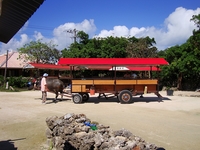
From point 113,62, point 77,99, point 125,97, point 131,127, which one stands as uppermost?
point 113,62

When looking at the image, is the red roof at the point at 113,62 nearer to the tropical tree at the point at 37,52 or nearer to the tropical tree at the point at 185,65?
the tropical tree at the point at 185,65

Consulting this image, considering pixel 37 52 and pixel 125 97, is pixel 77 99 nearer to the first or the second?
pixel 125 97

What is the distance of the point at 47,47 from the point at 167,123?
85.9 feet

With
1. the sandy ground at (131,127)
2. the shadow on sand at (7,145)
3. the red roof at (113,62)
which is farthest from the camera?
the red roof at (113,62)

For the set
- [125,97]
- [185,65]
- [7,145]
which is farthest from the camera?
[185,65]

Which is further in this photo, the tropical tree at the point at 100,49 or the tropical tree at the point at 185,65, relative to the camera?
the tropical tree at the point at 100,49

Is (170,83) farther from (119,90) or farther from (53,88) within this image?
(53,88)

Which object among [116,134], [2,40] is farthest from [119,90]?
[2,40]

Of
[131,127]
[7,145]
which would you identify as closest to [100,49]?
[131,127]

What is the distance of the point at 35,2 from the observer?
2973 millimetres

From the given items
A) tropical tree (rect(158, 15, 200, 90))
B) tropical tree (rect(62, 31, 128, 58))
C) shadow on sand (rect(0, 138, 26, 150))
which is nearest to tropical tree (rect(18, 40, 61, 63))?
tropical tree (rect(62, 31, 128, 58))

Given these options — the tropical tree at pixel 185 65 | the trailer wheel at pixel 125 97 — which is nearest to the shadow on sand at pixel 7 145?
the trailer wheel at pixel 125 97

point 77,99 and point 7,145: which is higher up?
point 77,99

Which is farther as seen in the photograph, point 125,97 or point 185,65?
point 185,65
